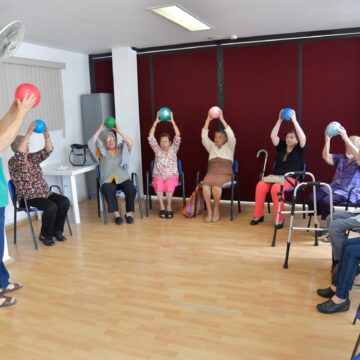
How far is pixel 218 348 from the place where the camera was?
235 cm

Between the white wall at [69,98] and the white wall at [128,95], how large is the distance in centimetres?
63

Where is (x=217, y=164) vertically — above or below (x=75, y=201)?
above

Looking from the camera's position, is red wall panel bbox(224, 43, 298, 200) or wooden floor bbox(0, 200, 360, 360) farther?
red wall panel bbox(224, 43, 298, 200)

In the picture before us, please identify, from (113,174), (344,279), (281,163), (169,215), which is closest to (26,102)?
(344,279)

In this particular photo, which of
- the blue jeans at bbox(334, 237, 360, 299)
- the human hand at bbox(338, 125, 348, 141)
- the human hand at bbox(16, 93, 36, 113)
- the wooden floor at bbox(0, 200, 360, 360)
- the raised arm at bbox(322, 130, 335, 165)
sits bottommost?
the wooden floor at bbox(0, 200, 360, 360)

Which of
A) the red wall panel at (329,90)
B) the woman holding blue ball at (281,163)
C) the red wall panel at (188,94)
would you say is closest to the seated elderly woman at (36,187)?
the red wall panel at (188,94)

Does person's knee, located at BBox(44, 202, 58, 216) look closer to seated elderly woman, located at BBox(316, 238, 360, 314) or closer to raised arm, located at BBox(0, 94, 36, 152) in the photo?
raised arm, located at BBox(0, 94, 36, 152)

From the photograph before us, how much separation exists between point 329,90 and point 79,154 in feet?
11.4

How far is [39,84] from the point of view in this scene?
521 centimetres

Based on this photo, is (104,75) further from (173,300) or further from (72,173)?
(173,300)

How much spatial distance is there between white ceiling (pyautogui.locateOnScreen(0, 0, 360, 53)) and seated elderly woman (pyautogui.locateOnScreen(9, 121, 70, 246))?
1.12 m

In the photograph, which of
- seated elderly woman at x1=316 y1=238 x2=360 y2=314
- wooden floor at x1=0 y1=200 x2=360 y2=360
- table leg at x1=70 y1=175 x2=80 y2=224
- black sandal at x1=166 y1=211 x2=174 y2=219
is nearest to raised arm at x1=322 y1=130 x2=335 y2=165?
wooden floor at x1=0 y1=200 x2=360 y2=360

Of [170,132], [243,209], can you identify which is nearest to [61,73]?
[170,132]

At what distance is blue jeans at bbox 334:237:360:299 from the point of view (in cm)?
256
